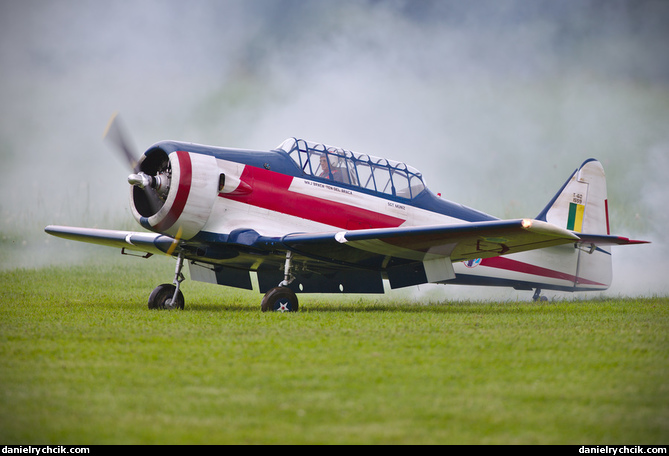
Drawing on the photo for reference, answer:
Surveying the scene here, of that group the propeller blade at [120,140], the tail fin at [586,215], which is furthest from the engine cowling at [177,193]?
the tail fin at [586,215]

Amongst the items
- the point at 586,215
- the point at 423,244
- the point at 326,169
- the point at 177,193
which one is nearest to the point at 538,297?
the point at 586,215

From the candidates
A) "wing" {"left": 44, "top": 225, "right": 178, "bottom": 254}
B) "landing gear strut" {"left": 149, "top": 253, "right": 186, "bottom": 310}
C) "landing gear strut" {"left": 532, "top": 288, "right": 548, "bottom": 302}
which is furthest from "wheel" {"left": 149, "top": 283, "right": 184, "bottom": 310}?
"landing gear strut" {"left": 532, "top": 288, "right": 548, "bottom": 302}

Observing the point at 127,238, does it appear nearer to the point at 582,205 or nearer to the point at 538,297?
the point at 538,297

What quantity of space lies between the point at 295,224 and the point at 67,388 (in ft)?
22.0

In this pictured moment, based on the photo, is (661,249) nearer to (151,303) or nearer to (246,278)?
(246,278)

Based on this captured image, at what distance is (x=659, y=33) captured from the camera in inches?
1294

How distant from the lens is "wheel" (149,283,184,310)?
464 inches

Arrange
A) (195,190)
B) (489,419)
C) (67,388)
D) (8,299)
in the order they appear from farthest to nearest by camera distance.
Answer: (8,299)
(195,190)
(67,388)
(489,419)

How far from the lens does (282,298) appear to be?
36.7 ft

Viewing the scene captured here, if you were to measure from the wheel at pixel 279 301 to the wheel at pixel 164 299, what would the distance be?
5.48ft

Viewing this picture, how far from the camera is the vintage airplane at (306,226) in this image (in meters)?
10.9

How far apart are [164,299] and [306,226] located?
8.86 ft

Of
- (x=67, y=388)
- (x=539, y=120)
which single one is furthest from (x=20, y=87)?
(x=67, y=388)

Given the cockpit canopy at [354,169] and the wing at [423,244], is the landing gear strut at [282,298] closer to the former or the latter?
the wing at [423,244]
